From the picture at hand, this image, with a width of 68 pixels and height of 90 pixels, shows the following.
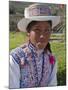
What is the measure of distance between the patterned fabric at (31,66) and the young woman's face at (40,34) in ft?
0.18

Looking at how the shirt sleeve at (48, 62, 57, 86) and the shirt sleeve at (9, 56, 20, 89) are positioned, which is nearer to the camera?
the shirt sleeve at (9, 56, 20, 89)

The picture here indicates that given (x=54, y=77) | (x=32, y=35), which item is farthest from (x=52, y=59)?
(x=32, y=35)

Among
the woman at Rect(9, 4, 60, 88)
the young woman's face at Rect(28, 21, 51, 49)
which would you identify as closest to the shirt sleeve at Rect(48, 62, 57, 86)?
the woman at Rect(9, 4, 60, 88)

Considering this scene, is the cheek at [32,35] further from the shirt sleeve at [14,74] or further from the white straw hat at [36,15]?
the shirt sleeve at [14,74]

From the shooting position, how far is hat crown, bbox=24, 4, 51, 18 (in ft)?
8.96

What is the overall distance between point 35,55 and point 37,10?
16.9 inches

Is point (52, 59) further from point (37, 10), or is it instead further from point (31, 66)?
point (37, 10)

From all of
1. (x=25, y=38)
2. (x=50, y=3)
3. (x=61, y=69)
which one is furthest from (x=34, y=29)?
(x=61, y=69)

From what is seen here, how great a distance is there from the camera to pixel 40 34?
2.77 metres

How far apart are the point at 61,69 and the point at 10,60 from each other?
513 mm

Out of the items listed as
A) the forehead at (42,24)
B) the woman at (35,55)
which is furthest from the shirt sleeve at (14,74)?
the forehead at (42,24)

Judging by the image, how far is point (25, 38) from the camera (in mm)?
2740

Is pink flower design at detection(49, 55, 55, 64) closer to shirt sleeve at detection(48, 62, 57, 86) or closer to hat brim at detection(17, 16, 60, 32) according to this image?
shirt sleeve at detection(48, 62, 57, 86)

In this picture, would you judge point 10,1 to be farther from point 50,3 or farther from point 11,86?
point 11,86
